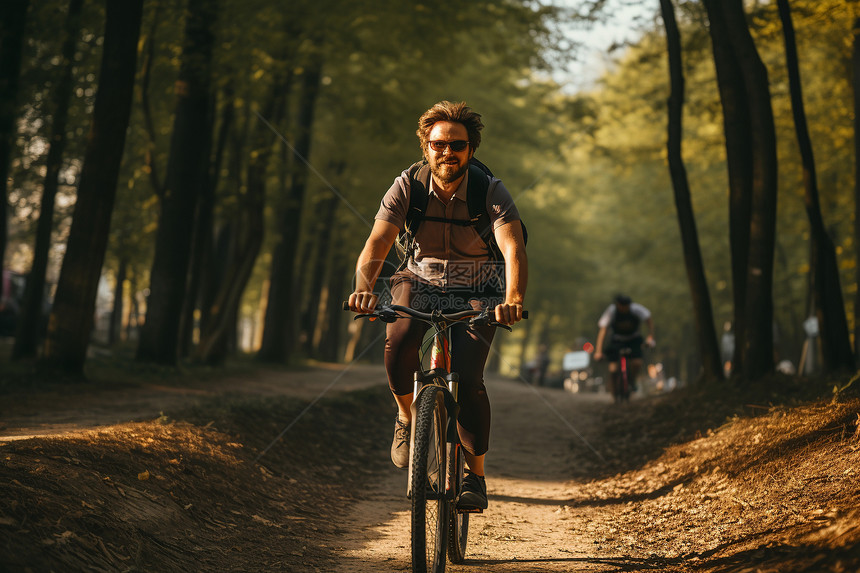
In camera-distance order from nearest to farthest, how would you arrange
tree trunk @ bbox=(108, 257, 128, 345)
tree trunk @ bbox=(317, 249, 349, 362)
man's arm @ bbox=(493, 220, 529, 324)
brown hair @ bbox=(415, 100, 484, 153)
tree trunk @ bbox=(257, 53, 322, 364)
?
man's arm @ bbox=(493, 220, 529, 324), brown hair @ bbox=(415, 100, 484, 153), tree trunk @ bbox=(257, 53, 322, 364), tree trunk @ bbox=(108, 257, 128, 345), tree trunk @ bbox=(317, 249, 349, 362)

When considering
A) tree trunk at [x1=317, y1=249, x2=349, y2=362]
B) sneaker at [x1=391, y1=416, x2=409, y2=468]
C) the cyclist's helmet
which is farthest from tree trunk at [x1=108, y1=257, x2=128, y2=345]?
sneaker at [x1=391, y1=416, x2=409, y2=468]

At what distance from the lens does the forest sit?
11.7m

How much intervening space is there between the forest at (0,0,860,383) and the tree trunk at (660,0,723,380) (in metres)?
0.03

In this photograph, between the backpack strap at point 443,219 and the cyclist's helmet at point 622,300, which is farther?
the cyclist's helmet at point 622,300

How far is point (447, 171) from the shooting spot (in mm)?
5164

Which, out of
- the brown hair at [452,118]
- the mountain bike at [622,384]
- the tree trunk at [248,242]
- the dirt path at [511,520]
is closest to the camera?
the brown hair at [452,118]

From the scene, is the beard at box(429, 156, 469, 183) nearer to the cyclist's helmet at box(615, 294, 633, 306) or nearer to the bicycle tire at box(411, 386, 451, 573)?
the bicycle tire at box(411, 386, 451, 573)

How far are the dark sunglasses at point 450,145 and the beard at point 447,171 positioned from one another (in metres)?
0.07

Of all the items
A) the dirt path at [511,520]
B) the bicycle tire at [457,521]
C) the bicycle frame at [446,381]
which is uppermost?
the bicycle frame at [446,381]

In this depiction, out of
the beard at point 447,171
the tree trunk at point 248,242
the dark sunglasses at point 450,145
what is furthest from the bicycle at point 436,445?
the tree trunk at point 248,242

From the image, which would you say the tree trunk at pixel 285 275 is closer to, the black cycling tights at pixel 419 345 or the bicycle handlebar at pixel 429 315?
the black cycling tights at pixel 419 345

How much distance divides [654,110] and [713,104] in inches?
43.6

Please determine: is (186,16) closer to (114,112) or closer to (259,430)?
(114,112)

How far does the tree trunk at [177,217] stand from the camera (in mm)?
15602
